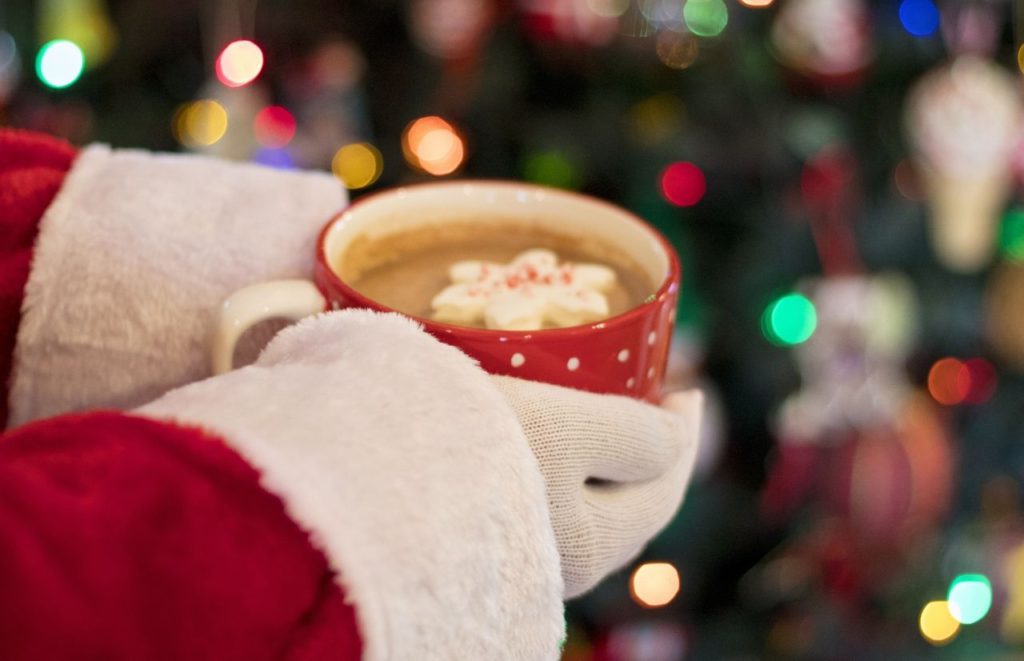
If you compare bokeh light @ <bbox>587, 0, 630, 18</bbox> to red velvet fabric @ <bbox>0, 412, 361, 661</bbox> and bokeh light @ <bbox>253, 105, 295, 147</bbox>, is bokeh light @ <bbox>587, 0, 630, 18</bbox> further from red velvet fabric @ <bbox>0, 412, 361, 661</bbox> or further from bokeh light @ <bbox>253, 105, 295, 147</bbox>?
red velvet fabric @ <bbox>0, 412, 361, 661</bbox>

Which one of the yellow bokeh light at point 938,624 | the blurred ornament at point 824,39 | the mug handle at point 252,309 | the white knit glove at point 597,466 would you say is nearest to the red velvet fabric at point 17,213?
the mug handle at point 252,309

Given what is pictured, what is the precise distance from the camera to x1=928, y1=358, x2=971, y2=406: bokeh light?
4.60ft

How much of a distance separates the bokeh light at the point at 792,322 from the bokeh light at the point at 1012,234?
0.34 meters

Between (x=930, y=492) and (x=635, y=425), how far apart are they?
1067 mm

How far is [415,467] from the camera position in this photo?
0.34 metres

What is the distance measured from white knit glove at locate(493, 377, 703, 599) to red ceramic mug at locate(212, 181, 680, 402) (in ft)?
0.05

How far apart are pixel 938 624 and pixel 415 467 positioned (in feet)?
4.10

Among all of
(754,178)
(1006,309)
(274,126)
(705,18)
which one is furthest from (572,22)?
(1006,309)

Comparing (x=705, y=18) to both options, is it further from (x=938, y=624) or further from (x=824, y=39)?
(x=938, y=624)

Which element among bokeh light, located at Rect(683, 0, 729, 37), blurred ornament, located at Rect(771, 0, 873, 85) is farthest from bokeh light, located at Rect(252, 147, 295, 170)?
blurred ornament, located at Rect(771, 0, 873, 85)

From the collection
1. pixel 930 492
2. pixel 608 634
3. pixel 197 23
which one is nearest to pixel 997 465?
pixel 930 492

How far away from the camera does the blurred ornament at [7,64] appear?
1.14 metres

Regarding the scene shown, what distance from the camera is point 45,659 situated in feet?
0.91

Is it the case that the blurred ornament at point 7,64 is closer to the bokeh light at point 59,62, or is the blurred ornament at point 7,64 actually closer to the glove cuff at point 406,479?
the bokeh light at point 59,62
